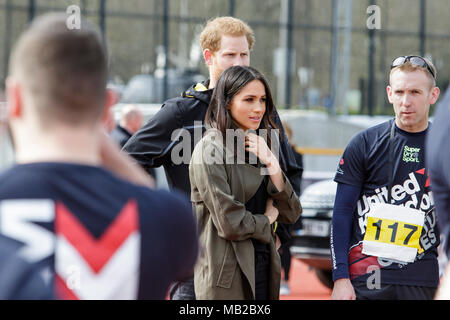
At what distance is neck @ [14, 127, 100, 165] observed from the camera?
1720 mm

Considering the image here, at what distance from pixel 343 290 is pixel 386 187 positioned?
24.7 inches

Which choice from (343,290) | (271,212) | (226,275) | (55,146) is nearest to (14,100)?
(55,146)

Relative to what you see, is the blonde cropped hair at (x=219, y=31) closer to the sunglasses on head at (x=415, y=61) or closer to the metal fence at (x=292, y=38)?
the sunglasses on head at (x=415, y=61)

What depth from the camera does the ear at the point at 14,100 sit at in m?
1.77

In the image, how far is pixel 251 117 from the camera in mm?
4027

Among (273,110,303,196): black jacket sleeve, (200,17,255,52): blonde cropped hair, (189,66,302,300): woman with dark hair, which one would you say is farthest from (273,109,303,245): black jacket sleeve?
(200,17,255,52): blonde cropped hair

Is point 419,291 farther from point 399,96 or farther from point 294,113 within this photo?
point 294,113

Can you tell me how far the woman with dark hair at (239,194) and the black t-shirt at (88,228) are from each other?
1.89 m

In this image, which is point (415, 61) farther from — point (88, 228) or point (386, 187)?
point (88, 228)

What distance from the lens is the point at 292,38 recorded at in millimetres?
22375

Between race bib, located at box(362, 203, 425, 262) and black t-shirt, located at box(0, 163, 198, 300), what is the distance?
2462 millimetres

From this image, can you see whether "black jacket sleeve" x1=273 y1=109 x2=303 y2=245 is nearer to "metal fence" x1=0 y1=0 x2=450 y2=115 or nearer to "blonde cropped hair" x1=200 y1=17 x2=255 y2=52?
"blonde cropped hair" x1=200 y1=17 x2=255 y2=52

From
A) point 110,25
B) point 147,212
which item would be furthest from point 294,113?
point 147,212

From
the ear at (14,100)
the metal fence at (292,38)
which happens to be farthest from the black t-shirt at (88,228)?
the metal fence at (292,38)
